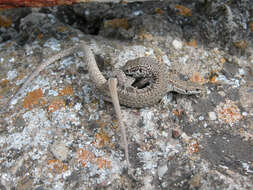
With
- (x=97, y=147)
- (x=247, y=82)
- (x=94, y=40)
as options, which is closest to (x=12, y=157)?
(x=97, y=147)

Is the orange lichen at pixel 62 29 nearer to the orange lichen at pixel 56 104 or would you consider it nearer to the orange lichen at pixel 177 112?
the orange lichen at pixel 56 104

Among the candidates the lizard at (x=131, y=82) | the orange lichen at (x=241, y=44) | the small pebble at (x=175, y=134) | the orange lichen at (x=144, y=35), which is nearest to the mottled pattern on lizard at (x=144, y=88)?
the lizard at (x=131, y=82)

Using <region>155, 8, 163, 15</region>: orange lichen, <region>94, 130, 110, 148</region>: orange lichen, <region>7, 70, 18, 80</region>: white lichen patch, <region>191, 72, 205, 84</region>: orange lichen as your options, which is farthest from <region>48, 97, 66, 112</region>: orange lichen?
<region>155, 8, 163, 15</region>: orange lichen

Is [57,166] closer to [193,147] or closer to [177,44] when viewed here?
[193,147]

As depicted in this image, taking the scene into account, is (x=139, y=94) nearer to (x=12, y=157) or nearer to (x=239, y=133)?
(x=239, y=133)

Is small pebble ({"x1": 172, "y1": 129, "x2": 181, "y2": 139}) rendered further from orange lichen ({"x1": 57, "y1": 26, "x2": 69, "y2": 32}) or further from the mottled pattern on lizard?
orange lichen ({"x1": 57, "y1": 26, "x2": 69, "y2": 32})
